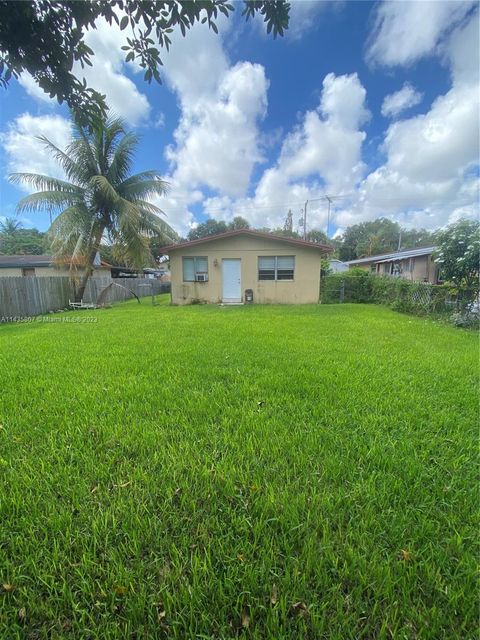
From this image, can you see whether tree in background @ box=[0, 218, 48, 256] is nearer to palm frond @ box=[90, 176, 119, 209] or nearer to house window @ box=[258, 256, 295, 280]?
palm frond @ box=[90, 176, 119, 209]

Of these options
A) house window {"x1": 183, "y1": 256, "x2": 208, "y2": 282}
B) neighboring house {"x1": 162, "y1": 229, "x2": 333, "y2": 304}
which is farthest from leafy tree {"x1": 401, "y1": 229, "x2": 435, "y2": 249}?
house window {"x1": 183, "y1": 256, "x2": 208, "y2": 282}

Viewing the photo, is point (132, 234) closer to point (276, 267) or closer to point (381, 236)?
point (276, 267)

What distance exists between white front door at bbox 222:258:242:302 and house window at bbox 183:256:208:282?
989 millimetres

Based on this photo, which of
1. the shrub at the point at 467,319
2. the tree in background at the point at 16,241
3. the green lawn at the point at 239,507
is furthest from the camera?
the tree in background at the point at 16,241

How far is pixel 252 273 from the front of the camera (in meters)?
13.3

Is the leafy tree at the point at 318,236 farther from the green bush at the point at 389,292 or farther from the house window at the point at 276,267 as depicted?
the house window at the point at 276,267

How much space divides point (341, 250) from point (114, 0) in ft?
174

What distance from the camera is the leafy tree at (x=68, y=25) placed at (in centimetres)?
210

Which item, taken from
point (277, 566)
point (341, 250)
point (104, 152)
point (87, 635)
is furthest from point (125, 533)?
point (341, 250)

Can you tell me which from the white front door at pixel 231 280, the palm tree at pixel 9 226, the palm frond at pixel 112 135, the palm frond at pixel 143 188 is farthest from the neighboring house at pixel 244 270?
the palm tree at pixel 9 226

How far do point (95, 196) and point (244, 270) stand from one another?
25.9 feet

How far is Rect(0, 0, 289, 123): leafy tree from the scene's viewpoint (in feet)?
6.88

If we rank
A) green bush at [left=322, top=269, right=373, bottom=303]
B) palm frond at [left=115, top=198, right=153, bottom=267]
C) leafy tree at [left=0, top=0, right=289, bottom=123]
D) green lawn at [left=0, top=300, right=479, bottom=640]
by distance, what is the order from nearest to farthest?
green lawn at [left=0, top=300, right=479, bottom=640], leafy tree at [left=0, top=0, right=289, bottom=123], palm frond at [left=115, top=198, right=153, bottom=267], green bush at [left=322, top=269, right=373, bottom=303]

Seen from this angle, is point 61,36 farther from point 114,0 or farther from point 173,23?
point 173,23
